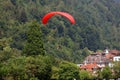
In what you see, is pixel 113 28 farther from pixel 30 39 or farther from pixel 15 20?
pixel 30 39

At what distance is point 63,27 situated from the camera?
10838 cm

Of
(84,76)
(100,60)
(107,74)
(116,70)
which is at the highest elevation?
(100,60)

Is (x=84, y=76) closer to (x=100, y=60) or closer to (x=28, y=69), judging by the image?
(x=28, y=69)

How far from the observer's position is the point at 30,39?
135ft

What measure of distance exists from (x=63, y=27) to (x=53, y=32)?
10653 mm

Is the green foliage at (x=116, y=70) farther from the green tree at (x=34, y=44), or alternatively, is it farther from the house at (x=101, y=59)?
the green tree at (x=34, y=44)

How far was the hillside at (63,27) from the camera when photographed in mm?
84812

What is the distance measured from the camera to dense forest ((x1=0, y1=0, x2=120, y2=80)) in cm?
5642

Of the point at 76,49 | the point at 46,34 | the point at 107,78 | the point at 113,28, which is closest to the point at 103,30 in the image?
the point at 113,28

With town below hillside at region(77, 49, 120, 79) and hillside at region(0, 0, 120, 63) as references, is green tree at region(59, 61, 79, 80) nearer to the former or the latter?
town below hillside at region(77, 49, 120, 79)

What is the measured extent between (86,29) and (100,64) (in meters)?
61.4

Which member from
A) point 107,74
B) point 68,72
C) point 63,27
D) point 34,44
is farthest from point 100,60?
point 63,27

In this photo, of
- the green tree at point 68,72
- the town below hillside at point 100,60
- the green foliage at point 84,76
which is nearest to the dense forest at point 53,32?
the green tree at point 68,72

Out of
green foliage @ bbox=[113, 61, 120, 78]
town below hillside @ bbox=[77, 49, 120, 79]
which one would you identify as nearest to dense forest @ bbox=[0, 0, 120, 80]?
town below hillside @ bbox=[77, 49, 120, 79]
